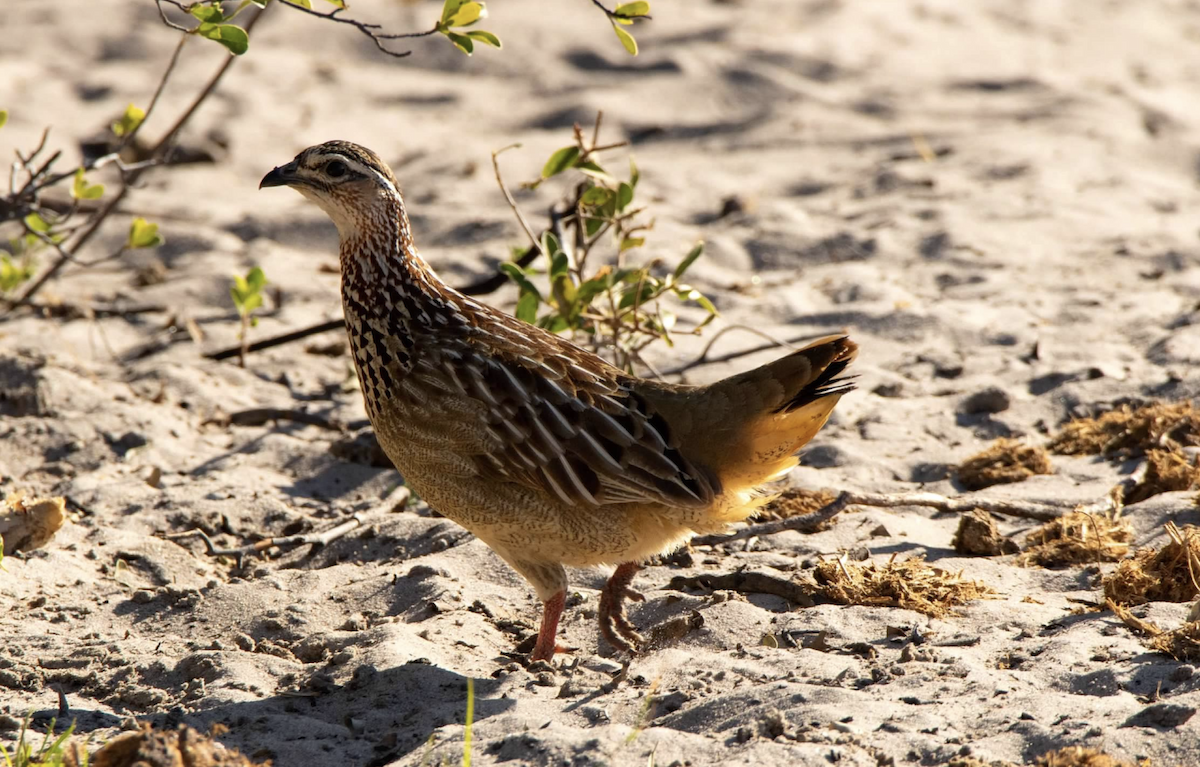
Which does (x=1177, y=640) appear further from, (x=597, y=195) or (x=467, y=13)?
(x=597, y=195)

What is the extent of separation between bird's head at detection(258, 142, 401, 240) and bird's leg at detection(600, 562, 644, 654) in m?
1.60

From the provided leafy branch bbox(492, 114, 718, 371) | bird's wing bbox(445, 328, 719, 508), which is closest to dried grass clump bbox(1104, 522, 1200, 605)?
bird's wing bbox(445, 328, 719, 508)

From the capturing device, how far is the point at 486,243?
26.6ft

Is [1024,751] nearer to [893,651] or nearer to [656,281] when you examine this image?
[893,651]

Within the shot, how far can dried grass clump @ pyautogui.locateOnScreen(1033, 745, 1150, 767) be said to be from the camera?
3.28m

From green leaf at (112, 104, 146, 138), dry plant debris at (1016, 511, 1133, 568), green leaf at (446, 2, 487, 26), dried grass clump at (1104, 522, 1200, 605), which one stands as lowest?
dry plant debris at (1016, 511, 1133, 568)

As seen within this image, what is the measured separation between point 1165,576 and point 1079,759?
1.31 metres

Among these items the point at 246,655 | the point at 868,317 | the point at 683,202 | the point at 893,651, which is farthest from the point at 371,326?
the point at 683,202

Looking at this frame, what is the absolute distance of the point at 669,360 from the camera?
6836mm

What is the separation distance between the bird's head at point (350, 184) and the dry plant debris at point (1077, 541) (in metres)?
2.78

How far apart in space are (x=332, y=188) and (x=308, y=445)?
1.77m

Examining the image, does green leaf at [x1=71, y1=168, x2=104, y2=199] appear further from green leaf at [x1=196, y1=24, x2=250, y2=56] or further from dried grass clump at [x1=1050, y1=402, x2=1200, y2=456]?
dried grass clump at [x1=1050, y1=402, x2=1200, y2=456]

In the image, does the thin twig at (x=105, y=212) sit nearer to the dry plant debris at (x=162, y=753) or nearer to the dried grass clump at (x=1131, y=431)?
the dry plant debris at (x=162, y=753)

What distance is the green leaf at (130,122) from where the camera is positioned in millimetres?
5828
